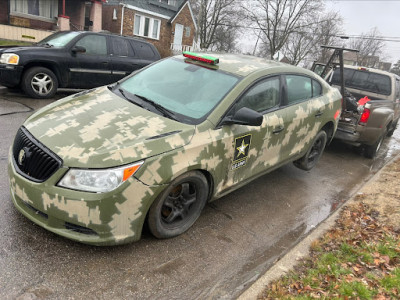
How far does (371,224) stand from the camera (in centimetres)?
396

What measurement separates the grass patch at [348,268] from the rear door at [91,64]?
6166mm

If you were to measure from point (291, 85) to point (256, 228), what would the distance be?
6.18ft

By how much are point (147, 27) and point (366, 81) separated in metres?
21.8

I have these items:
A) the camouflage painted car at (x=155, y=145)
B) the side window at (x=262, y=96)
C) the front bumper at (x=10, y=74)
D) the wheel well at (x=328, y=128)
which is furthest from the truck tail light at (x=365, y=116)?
the front bumper at (x=10, y=74)

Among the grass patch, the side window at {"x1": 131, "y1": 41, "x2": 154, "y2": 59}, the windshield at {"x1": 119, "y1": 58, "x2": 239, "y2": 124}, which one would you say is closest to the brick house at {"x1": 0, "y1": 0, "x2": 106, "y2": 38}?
the side window at {"x1": 131, "y1": 41, "x2": 154, "y2": 59}

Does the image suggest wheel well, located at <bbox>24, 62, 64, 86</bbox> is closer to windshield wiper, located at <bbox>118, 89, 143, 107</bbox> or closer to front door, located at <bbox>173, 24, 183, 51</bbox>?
windshield wiper, located at <bbox>118, 89, 143, 107</bbox>

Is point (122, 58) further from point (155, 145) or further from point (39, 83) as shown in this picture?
point (155, 145)

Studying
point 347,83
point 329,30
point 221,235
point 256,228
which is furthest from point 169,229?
point 329,30

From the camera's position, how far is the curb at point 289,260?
2614 mm

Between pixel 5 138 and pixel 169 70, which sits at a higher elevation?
pixel 169 70

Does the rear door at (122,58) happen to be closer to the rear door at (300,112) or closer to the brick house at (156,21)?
the rear door at (300,112)

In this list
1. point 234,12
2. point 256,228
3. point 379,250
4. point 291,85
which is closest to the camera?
point 379,250

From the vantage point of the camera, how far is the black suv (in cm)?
680

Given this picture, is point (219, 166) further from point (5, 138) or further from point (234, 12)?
point (234, 12)
